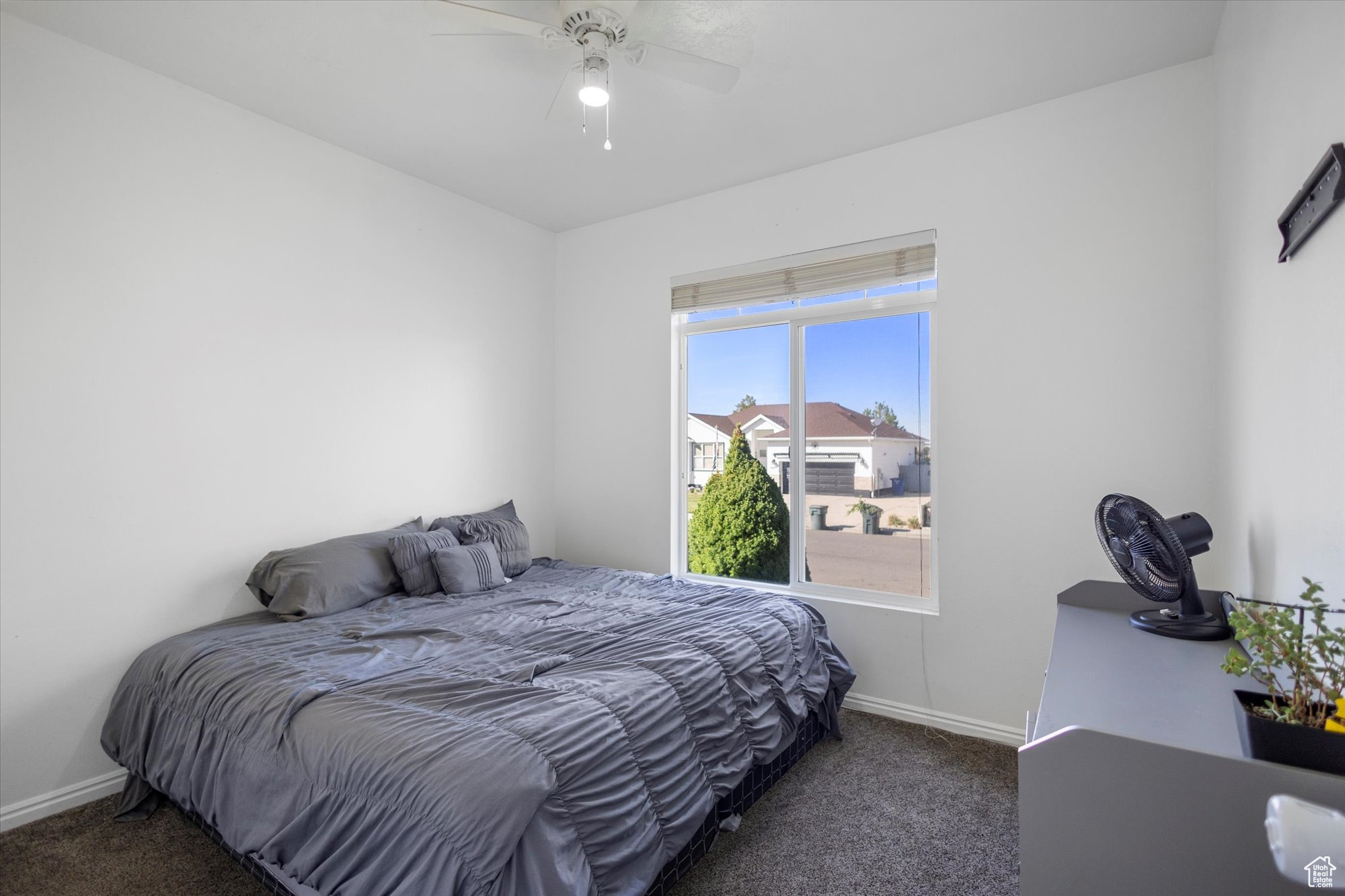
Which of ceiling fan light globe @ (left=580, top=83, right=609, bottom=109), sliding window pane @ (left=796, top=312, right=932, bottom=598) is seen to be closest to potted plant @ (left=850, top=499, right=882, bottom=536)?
sliding window pane @ (left=796, top=312, right=932, bottom=598)

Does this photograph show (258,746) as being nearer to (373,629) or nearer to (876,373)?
(373,629)

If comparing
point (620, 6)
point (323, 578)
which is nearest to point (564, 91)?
point (620, 6)

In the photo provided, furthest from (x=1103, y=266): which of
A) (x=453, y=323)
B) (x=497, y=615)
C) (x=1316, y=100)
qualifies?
(x=453, y=323)

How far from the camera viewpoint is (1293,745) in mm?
821

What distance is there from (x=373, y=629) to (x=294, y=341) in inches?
57.5

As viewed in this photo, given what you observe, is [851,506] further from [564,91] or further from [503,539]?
[564,91]

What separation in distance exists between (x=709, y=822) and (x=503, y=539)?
1932 mm

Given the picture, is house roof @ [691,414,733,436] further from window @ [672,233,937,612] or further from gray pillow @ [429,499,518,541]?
gray pillow @ [429,499,518,541]

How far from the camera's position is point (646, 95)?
8.85ft

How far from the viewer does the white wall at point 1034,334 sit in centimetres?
251

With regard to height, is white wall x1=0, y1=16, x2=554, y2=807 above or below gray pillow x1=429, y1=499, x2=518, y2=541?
above

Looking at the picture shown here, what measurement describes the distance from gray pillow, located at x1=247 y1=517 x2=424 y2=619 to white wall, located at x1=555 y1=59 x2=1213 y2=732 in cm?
218

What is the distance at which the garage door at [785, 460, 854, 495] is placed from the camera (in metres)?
3.38

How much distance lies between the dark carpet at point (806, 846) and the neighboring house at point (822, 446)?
4.45 ft
